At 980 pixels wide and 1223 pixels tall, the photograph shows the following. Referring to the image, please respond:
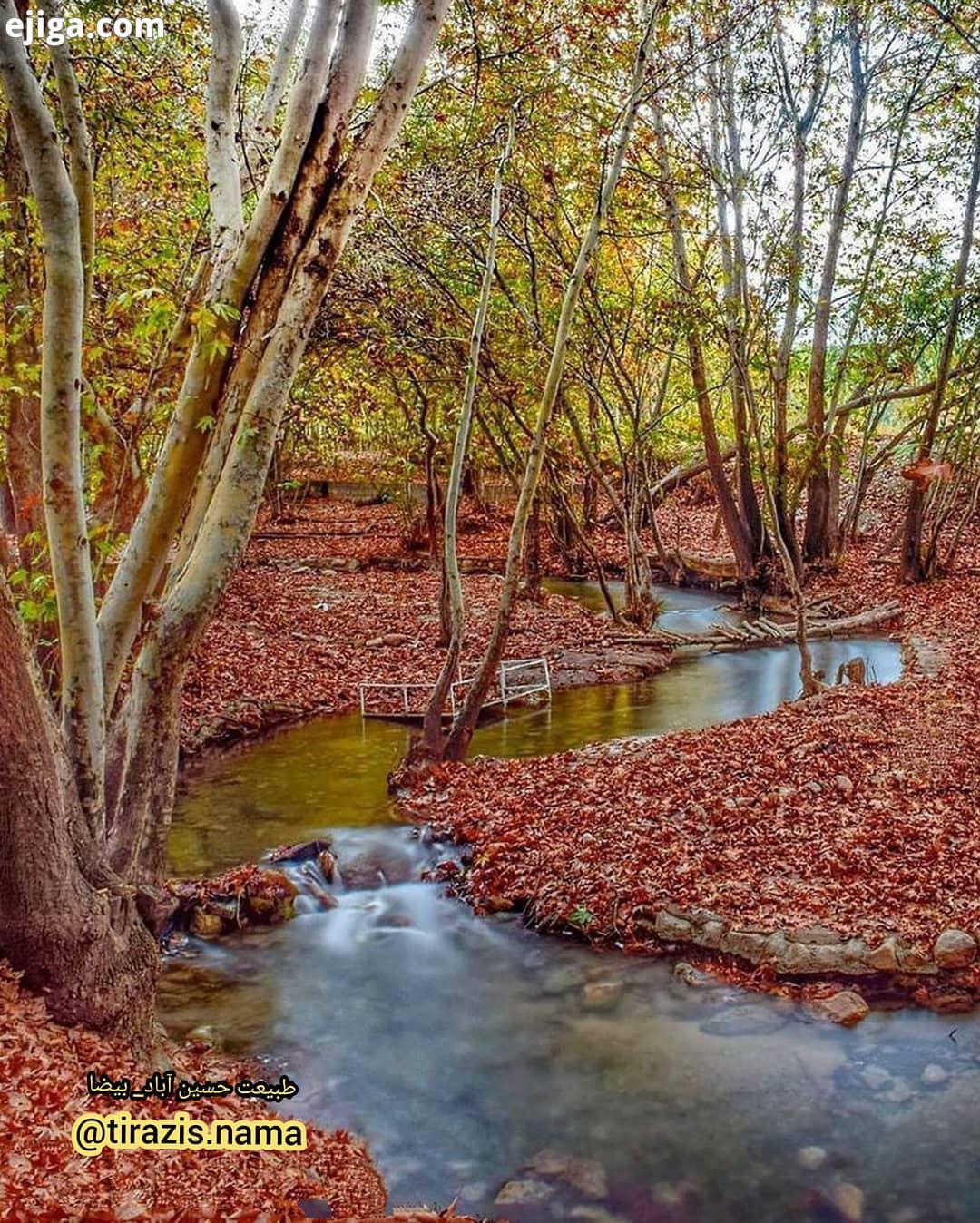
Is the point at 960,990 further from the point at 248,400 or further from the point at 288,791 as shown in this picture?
the point at 288,791

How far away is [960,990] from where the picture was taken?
572 cm

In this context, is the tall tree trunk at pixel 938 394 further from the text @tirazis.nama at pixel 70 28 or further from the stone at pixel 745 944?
the stone at pixel 745 944

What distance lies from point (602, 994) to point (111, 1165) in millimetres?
3532

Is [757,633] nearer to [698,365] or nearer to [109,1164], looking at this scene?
[698,365]

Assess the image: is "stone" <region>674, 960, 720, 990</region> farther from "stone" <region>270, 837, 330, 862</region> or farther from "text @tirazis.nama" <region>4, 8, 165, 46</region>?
"text @tirazis.nama" <region>4, 8, 165, 46</region>

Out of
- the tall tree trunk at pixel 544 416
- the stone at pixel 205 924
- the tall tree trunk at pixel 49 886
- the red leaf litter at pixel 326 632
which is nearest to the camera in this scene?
the tall tree trunk at pixel 49 886

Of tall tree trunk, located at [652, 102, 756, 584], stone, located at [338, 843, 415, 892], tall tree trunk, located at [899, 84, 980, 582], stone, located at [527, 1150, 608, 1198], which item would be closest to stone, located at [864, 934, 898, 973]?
stone, located at [527, 1150, 608, 1198]

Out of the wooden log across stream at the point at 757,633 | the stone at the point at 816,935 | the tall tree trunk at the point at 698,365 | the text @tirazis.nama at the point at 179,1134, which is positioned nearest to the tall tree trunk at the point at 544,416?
the tall tree trunk at the point at 698,365

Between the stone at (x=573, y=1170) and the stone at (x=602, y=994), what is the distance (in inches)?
53.7

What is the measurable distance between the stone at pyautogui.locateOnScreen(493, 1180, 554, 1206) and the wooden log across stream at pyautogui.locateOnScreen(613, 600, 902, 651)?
12.4 meters

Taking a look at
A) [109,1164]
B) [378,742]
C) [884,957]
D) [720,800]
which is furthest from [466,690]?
[109,1164]

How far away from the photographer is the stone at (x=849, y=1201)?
4250 millimetres

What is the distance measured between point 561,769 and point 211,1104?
5.89m

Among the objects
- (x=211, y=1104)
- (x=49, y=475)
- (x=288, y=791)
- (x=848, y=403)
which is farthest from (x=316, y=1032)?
(x=848, y=403)
